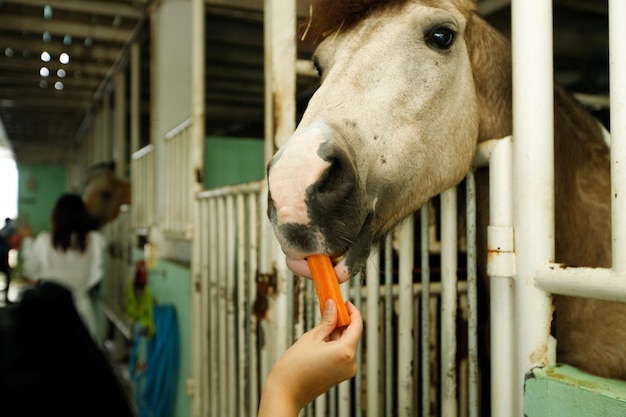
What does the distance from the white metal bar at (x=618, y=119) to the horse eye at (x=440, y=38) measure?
39 centimetres

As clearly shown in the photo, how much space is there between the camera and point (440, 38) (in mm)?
1046

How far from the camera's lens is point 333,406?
131 centimetres

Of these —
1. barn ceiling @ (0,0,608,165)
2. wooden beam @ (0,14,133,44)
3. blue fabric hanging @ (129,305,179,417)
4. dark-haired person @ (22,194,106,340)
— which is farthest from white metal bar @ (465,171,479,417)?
wooden beam @ (0,14,133,44)

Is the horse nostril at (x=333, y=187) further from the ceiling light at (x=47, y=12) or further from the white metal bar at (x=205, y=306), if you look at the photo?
the ceiling light at (x=47, y=12)

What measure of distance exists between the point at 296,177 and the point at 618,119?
Result: 0.50 metres

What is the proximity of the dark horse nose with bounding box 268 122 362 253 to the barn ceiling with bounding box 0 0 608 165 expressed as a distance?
→ 2.98 feet

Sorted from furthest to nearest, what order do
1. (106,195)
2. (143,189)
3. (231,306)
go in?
(106,195), (143,189), (231,306)

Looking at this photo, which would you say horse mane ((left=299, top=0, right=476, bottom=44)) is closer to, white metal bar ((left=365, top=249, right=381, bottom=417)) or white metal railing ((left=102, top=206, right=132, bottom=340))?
white metal bar ((left=365, top=249, right=381, bottom=417))

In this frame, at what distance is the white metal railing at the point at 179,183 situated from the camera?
2496 mm

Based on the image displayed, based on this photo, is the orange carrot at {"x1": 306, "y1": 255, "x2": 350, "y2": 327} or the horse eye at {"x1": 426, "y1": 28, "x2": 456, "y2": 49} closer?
the orange carrot at {"x1": 306, "y1": 255, "x2": 350, "y2": 327}

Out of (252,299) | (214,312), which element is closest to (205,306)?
(214,312)

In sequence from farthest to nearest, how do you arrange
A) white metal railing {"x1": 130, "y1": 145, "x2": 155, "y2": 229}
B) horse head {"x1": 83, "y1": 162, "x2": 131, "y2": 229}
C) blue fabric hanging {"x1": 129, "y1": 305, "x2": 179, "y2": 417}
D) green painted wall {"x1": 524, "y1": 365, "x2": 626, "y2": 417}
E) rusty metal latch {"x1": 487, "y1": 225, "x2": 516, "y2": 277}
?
1. horse head {"x1": 83, "y1": 162, "x2": 131, "y2": 229}
2. white metal railing {"x1": 130, "y1": 145, "x2": 155, "y2": 229}
3. blue fabric hanging {"x1": 129, "y1": 305, "x2": 179, "y2": 417}
4. rusty metal latch {"x1": 487, "y1": 225, "x2": 516, "y2": 277}
5. green painted wall {"x1": 524, "y1": 365, "x2": 626, "y2": 417}

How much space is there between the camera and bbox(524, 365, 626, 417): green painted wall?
64 centimetres

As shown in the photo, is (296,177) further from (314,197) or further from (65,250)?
(65,250)
